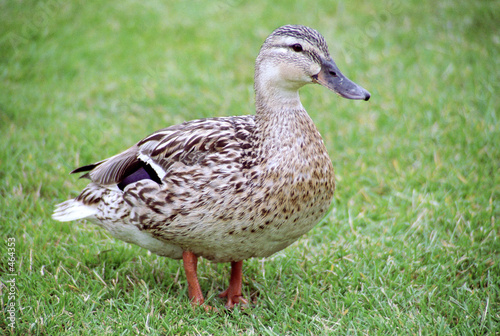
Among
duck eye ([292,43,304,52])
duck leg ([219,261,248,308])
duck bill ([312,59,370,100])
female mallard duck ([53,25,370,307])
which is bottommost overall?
duck leg ([219,261,248,308])

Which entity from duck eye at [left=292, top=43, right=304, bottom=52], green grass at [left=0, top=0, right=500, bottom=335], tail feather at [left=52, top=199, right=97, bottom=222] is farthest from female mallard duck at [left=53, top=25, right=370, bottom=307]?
green grass at [left=0, top=0, right=500, bottom=335]

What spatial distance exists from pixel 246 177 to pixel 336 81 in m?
0.70

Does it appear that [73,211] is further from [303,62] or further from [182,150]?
[303,62]

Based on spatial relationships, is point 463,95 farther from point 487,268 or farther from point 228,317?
point 228,317

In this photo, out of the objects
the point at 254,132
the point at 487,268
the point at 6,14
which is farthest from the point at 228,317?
the point at 6,14

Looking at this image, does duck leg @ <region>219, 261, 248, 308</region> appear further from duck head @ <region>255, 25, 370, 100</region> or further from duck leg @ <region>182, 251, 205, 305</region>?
duck head @ <region>255, 25, 370, 100</region>

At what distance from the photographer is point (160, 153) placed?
3.07m

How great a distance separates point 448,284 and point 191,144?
A: 5.76 ft

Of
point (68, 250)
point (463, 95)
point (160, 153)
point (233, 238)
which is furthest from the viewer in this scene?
point (463, 95)

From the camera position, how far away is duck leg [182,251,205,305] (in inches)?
122

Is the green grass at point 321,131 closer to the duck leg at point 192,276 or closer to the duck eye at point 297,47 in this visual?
the duck leg at point 192,276

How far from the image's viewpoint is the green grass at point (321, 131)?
3.10 m

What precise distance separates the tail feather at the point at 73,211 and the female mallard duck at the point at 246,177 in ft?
0.58

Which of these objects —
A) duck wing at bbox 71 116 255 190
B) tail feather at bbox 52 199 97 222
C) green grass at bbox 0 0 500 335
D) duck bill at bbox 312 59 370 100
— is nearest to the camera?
duck bill at bbox 312 59 370 100
